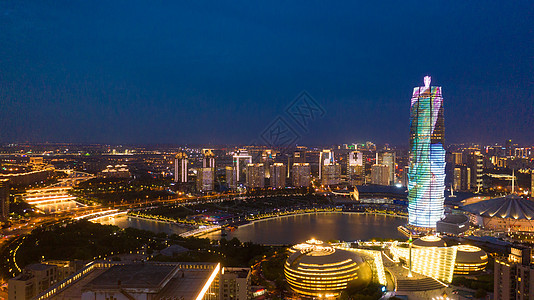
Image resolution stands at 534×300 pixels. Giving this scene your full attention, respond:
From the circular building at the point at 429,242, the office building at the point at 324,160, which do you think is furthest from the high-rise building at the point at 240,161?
the circular building at the point at 429,242

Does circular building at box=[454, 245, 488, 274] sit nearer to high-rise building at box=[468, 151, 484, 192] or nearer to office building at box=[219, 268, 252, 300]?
office building at box=[219, 268, 252, 300]

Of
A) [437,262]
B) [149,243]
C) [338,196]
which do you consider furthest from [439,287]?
[338,196]

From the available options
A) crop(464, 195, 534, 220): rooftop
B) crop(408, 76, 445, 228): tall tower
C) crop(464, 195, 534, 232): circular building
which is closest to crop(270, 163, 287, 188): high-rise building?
crop(408, 76, 445, 228): tall tower

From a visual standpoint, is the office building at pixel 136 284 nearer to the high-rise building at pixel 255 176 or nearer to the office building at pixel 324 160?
the high-rise building at pixel 255 176

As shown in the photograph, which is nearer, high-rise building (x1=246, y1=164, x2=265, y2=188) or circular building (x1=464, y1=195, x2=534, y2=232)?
circular building (x1=464, y1=195, x2=534, y2=232)

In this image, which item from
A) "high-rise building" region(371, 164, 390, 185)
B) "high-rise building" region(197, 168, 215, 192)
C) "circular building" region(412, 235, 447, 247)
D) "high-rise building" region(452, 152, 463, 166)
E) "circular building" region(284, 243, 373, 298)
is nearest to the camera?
"circular building" region(284, 243, 373, 298)

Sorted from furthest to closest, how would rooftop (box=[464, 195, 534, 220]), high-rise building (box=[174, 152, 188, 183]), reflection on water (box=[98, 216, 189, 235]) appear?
high-rise building (box=[174, 152, 188, 183]) < reflection on water (box=[98, 216, 189, 235]) < rooftop (box=[464, 195, 534, 220])
